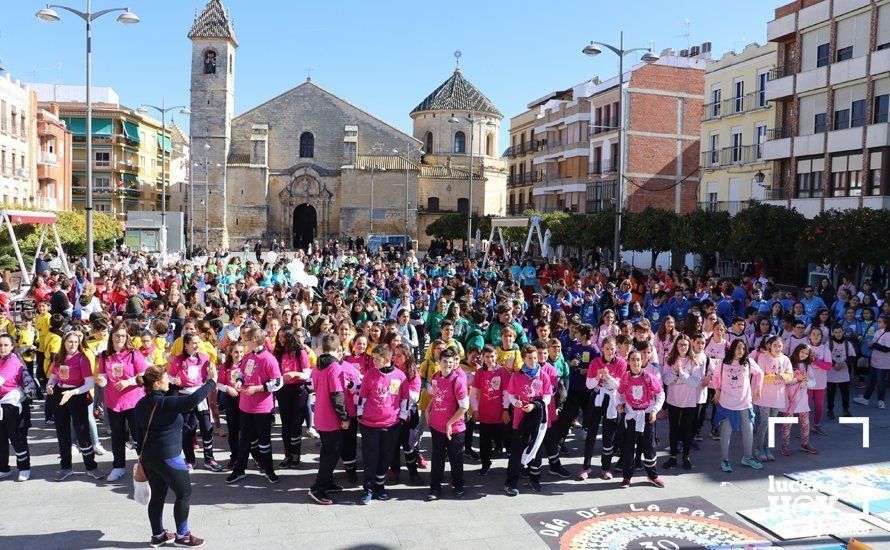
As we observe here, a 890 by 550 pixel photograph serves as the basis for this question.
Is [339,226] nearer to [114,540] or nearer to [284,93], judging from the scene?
[284,93]

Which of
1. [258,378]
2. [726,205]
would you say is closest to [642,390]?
[258,378]

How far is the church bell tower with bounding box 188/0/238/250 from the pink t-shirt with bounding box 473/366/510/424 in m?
52.2

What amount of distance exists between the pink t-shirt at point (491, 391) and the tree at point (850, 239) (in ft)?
47.0

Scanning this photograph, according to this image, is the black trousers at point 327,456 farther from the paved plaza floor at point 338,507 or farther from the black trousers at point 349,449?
the black trousers at point 349,449

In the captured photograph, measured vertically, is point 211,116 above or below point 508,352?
above

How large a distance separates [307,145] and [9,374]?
56.3m

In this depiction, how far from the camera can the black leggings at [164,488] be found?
245 inches

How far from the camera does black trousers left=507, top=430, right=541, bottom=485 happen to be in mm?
7879

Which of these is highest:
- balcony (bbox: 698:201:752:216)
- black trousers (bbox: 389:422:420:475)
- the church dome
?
the church dome

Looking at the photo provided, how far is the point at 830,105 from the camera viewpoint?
26.3m

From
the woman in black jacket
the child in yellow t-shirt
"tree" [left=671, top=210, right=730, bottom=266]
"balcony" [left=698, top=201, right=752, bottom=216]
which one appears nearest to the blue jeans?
the child in yellow t-shirt

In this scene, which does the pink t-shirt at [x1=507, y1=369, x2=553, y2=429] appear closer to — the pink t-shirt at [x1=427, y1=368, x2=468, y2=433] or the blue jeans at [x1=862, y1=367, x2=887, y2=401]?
the pink t-shirt at [x1=427, y1=368, x2=468, y2=433]

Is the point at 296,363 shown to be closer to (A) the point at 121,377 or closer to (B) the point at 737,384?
Answer: (A) the point at 121,377

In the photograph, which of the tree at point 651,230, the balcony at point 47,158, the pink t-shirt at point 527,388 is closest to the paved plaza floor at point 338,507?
the pink t-shirt at point 527,388
